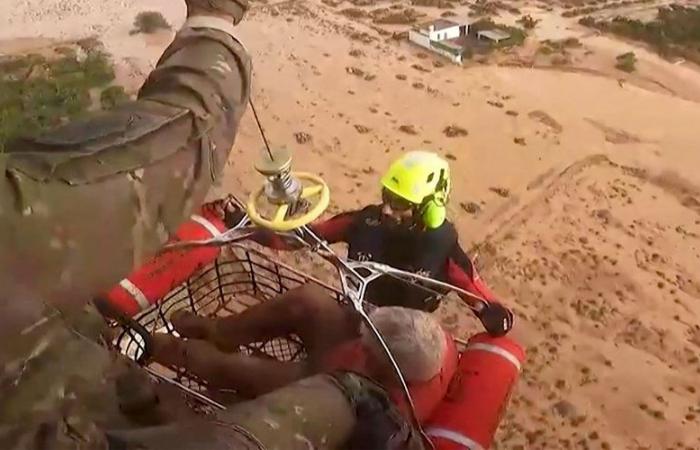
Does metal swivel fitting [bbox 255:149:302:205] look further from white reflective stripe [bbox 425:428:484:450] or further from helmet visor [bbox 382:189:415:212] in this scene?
helmet visor [bbox 382:189:415:212]

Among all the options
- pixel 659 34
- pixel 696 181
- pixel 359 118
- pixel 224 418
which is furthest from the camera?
pixel 659 34

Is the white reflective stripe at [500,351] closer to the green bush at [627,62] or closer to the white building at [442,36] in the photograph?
the white building at [442,36]

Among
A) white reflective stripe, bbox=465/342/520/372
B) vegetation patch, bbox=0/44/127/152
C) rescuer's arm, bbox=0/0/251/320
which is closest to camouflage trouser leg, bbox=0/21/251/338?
rescuer's arm, bbox=0/0/251/320

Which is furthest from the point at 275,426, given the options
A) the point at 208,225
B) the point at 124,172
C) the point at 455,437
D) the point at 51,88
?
the point at 51,88

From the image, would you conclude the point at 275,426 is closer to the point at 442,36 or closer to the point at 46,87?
the point at 46,87

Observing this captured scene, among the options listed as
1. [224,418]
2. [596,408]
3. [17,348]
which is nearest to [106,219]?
[17,348]

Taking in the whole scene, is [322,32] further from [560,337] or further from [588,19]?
[560,337]

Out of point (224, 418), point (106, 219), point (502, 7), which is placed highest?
point (106, 219)
